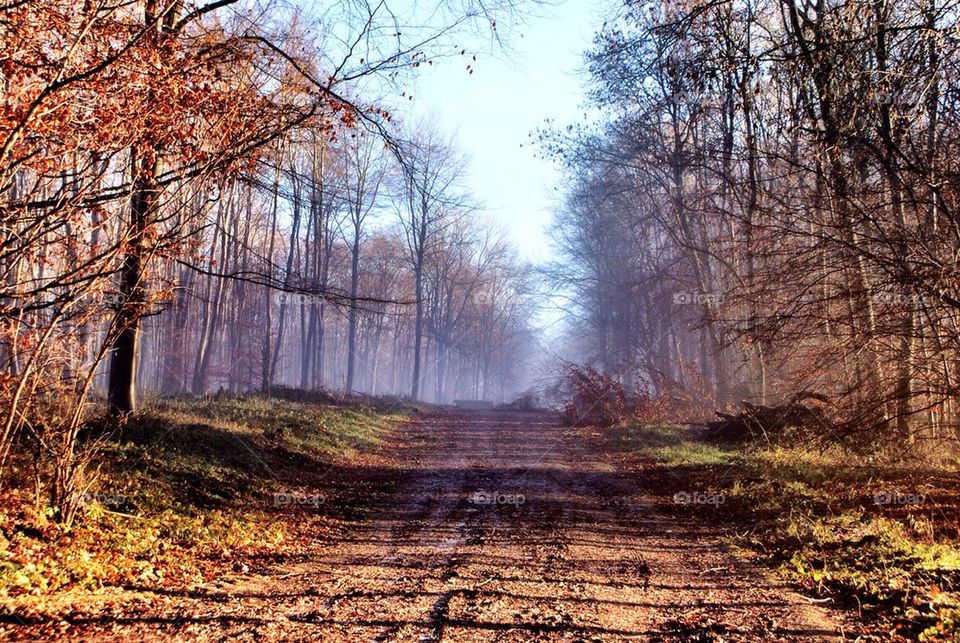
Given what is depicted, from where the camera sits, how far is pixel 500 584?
5.61 meters

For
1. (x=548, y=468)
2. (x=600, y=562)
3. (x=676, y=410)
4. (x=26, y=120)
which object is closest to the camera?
(x=26, y=120)

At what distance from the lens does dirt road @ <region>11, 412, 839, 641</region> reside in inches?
179

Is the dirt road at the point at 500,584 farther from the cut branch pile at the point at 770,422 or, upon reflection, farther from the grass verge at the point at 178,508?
the cut branch pile at the point at 770,422

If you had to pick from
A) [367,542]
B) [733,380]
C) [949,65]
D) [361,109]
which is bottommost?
[367,542]

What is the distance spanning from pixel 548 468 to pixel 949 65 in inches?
350

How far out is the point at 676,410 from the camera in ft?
76.2

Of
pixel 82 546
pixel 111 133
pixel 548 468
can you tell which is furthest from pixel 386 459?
pixel 111 133

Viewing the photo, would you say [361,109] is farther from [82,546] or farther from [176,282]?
[82,546]

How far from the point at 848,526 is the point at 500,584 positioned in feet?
13.9

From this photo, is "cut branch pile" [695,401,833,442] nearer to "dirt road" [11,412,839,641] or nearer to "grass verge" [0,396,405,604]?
"dirt road" [11,412,839,641]

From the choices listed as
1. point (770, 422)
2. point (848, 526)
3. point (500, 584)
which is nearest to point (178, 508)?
point (500, 584)

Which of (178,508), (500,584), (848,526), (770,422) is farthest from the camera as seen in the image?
(770,422)

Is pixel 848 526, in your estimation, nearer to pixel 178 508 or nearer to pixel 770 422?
pixel 178 508

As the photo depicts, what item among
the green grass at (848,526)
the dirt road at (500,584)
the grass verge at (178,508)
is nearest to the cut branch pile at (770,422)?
the green grass at (848,526)
